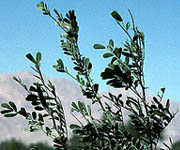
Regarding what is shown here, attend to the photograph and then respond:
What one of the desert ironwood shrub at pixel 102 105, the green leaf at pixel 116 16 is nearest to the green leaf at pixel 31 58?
the desert ironwood shrub at pixel 102 105

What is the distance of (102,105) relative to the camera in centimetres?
189

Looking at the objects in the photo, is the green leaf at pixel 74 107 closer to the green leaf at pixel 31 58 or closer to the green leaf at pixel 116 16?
the green leaf at pixel 31 58

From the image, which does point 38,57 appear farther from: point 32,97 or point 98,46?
point 98,46

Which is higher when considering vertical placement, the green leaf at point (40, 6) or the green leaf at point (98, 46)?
the green leaf at point (40, 6)

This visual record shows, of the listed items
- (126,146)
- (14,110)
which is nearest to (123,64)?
(126,146)

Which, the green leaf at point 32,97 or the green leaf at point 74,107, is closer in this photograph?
the green leaf at point 32,97

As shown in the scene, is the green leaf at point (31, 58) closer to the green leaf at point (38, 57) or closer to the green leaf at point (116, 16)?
the green leaf at point (38, 57)

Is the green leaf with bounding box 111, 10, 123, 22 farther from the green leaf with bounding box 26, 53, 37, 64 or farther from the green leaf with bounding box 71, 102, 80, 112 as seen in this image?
the green leaf with bounding box 71, 102, 80, 112

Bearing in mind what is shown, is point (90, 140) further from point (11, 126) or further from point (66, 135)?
point (11, 126)

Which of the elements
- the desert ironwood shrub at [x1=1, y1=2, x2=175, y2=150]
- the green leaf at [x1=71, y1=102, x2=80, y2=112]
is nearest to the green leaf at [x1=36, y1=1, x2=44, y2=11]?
the desert ironwood shrub at [x1=1, y1=2, x2=175, y2=150]

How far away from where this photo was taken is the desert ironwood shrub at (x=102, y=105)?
1.75 meters

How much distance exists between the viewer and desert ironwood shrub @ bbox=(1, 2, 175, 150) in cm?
175

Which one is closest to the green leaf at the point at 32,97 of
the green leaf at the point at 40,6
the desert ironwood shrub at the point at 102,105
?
the desert ironwood shrub at the point at 102,105

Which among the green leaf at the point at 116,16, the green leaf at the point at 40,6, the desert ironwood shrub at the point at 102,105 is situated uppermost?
the green leaf at the point at 40,6
